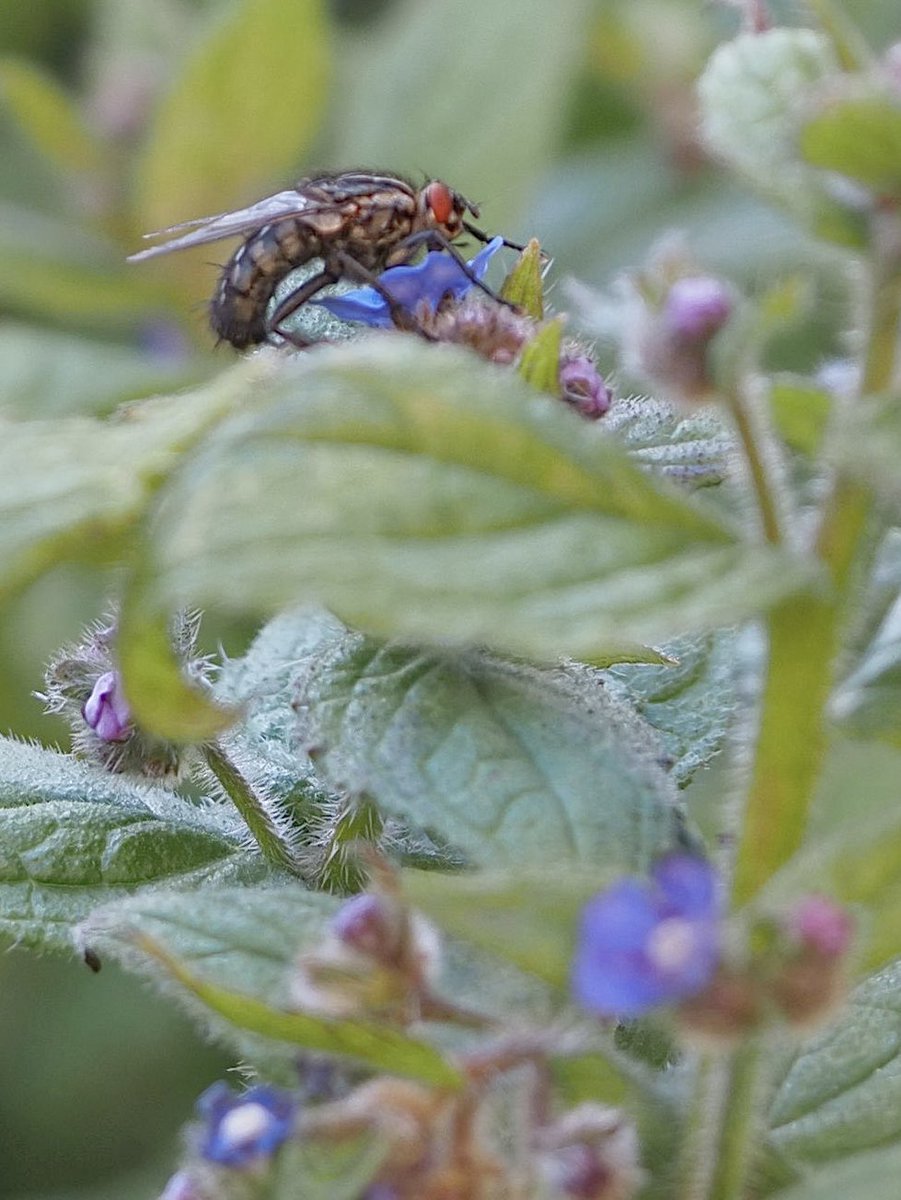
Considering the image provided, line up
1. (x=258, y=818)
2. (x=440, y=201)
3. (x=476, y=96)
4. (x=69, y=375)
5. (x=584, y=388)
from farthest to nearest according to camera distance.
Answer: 1. (x=476, y=96)
2. (x=69, y=375)
3. (x=440, y=201)
4. (x=258, y=818)
5. (x=584, y=388)

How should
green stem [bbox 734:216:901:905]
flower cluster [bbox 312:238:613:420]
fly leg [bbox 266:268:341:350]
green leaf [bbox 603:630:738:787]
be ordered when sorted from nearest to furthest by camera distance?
green stem [bbox 734:216:901:905] → flower cluster [bbox 312:238:613:420] → green leaf [bbox 603:630:738:787] → fly leg [bbox 266:268:341:350]

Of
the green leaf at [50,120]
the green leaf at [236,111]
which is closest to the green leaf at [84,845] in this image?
the green leaf at [236,111]

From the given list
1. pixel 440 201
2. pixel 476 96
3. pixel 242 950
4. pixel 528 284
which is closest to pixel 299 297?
pixel 440 201

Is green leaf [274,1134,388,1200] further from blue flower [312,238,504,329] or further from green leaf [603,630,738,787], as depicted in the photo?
blue flower [312,238,504,329]

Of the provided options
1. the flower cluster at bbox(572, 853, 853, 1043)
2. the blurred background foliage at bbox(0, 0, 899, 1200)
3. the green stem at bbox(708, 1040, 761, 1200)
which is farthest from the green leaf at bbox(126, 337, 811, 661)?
the blurred background foliage at bbox(0, 0, 899, 1200)

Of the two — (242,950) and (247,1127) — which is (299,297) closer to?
(242,950)

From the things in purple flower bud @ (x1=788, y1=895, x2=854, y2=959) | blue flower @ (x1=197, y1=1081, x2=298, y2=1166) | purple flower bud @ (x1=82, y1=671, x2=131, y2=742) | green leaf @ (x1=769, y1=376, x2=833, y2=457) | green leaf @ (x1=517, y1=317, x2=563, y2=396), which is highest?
green leaf @ (x1=769, y1=376, x2=833, y2=457)

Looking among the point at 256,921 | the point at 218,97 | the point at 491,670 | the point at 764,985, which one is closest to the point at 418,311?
the point at 491,670
